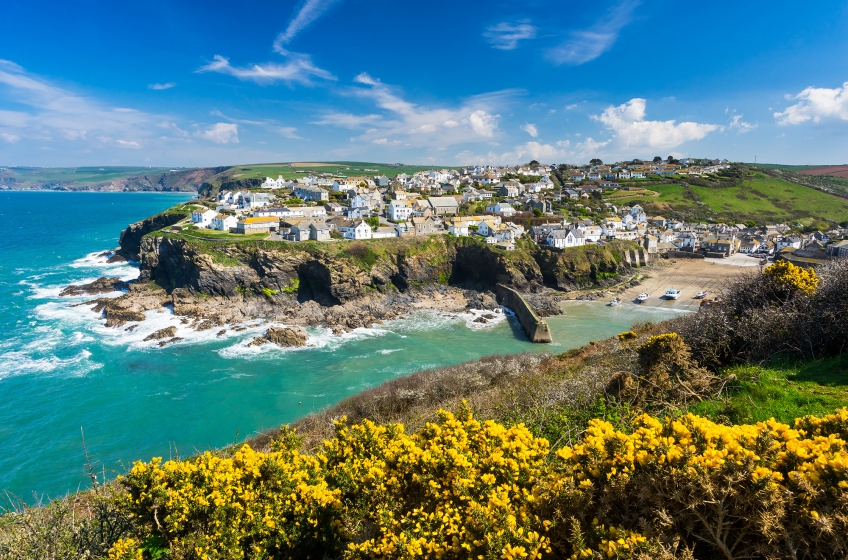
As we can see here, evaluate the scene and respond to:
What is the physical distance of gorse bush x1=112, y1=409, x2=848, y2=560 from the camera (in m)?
3.68

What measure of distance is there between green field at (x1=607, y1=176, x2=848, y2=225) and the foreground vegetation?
86.9 m

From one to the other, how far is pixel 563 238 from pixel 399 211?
2463 cm

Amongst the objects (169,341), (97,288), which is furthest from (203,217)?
(169,341)

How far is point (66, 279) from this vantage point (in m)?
51.2

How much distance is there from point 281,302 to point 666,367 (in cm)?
3922

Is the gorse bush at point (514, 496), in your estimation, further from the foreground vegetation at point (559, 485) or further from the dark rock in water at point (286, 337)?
the dark rock in water at point (286, 337)

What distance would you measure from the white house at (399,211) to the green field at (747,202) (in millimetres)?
51700

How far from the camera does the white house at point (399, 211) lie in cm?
6406

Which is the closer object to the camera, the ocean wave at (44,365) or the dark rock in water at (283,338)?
the ocean wave at (44,365)

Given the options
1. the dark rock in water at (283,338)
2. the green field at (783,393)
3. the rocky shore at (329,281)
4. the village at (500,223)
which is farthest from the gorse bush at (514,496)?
the village at (500,223)

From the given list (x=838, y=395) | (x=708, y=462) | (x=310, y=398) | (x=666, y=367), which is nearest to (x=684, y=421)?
(x=708, y=462)

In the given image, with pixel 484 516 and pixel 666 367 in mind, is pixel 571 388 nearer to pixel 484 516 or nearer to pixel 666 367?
pixel 666 367

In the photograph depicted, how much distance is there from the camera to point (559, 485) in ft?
15.2

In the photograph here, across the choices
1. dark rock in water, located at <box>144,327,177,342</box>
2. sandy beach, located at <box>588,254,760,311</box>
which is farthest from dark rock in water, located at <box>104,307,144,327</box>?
sandy beach, located at <box>588,254,760,311</box>
